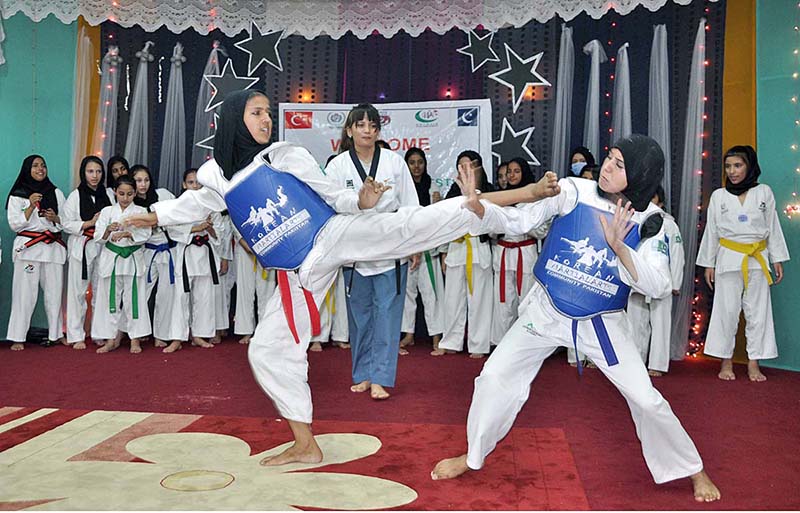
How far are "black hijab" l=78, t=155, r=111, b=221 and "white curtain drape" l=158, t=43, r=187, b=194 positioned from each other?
0.85 meters

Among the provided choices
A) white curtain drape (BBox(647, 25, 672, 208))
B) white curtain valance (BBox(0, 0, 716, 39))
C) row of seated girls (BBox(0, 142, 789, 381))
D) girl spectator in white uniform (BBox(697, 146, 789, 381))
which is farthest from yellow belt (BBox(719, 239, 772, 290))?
white curtain valance (BBox(0, 0, 716, 39))

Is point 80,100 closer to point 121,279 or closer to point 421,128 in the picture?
point 121,279

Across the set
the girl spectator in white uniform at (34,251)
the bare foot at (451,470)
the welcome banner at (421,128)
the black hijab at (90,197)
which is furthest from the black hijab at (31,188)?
the bare foot at (451,470)

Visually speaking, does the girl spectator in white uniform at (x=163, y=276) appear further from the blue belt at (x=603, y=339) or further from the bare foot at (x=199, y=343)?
the blue belt at (x=603, y=339)

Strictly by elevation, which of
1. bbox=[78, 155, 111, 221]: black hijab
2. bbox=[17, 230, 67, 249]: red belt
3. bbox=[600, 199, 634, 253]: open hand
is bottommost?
bbox=[17, 230, 67, 249]: red belt

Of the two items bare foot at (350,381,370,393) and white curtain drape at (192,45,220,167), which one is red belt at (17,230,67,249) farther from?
bare foot at (350,381,370,393)

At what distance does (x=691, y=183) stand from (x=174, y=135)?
449 centimetres

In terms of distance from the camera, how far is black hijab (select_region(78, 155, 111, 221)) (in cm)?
579

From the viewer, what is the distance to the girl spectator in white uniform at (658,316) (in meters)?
4.91

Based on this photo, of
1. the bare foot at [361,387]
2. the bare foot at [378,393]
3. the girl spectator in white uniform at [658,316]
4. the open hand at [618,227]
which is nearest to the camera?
the open hand at [618,227]

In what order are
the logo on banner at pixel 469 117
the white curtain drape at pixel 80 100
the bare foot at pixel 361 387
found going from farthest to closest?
the white curtain drape at pixel 80 100
the logo on banner at pixel 469 117
the bare foot at pixel 361 387

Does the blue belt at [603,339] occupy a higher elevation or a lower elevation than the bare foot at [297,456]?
higher

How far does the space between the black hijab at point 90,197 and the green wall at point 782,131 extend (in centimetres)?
508

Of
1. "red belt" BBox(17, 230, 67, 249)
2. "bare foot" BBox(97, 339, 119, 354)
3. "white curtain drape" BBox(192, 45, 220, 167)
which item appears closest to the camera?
"bare foot" BBox(97, 339, 119, 354)
